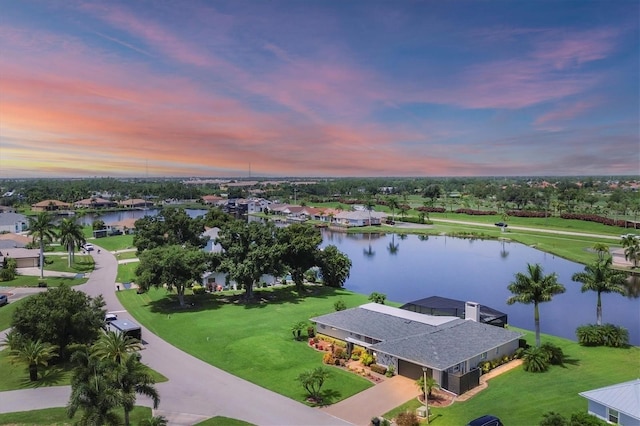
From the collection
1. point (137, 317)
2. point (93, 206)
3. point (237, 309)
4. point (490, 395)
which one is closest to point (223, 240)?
point (237, 309)

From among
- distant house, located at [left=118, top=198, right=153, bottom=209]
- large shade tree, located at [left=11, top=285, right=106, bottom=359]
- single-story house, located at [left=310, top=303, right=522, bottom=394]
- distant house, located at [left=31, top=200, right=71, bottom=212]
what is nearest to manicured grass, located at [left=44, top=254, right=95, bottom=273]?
large shade tree, located at [left=11, top=285, right=106, bottom=359]

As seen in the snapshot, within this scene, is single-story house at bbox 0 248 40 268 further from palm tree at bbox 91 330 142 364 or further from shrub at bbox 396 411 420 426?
shrub at bbox 396 411 420 426

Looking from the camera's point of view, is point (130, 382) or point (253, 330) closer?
point (130, 382)

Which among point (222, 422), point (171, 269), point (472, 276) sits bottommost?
point (472, 276)

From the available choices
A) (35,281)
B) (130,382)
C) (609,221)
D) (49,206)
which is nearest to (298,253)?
(35,281)

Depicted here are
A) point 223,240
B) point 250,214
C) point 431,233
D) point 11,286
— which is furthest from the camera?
point 250,214

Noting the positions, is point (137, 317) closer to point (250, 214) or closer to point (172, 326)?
point (172, 326)

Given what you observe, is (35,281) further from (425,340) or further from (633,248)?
(633,248)
